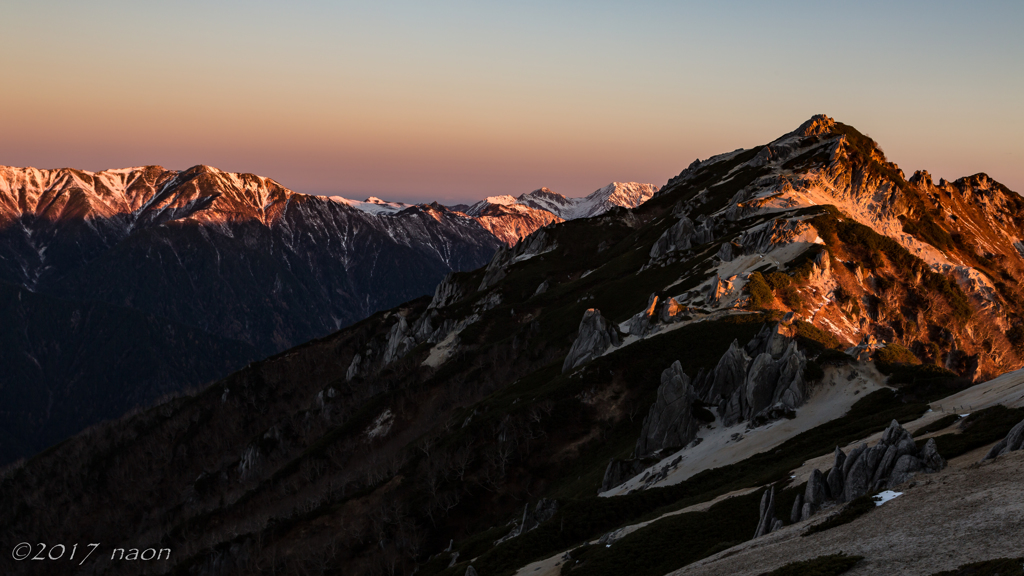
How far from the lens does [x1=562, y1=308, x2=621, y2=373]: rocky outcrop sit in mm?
129625

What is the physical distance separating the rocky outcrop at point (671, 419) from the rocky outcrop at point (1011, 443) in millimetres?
46733

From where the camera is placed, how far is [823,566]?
101 ft

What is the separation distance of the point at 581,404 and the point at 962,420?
7177 centimetres

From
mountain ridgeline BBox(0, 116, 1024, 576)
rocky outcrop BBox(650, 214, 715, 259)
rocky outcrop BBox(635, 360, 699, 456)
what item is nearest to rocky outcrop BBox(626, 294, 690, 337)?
mountain ridgeline BBox(0, 116, 1024, 576)

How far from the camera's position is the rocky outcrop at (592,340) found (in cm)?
12962

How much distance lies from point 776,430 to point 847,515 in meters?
38.2

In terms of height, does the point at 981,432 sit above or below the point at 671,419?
below

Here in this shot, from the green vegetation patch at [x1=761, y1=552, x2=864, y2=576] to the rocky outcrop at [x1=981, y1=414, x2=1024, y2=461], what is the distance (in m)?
13.3

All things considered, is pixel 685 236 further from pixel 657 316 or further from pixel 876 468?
pixel 876 468

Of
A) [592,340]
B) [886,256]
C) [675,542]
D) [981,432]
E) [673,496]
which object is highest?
[592,340]

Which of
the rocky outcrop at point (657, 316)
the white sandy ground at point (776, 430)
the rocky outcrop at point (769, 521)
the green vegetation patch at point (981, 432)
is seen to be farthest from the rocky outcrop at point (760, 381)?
the rocky outcrop at point (769, 521)

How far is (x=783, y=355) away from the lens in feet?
277

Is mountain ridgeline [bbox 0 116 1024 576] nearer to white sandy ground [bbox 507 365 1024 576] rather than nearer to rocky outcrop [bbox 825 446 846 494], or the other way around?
rocky outcrop [bbox 825 446 846 494]

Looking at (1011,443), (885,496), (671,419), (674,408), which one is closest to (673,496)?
(671,419)
